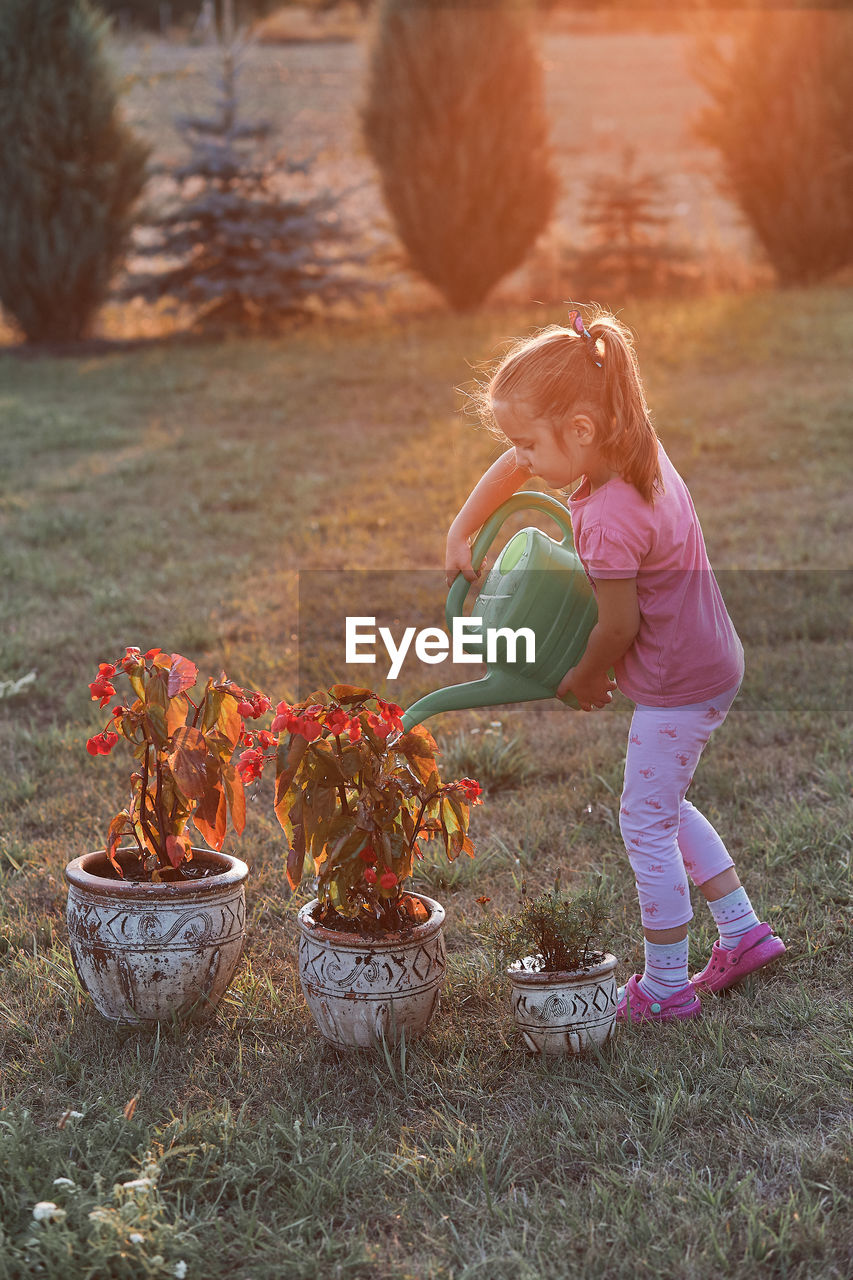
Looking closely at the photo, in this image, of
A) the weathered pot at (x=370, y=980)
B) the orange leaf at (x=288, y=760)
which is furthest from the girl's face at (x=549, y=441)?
the weathered pot at (x=370, y=980)

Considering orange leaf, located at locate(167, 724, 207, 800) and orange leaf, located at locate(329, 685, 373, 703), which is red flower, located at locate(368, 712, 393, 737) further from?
orange leaf, located at locate(167, 724, 207, 800)

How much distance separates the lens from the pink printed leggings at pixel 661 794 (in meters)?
2.57

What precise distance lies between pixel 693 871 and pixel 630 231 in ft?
35.5

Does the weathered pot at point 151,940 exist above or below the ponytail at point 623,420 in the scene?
below

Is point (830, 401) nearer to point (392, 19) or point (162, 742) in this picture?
point (392, 19)

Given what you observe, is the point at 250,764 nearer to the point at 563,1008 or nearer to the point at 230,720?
the point at 230,720

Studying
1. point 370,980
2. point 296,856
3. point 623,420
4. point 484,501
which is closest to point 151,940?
point 296,856

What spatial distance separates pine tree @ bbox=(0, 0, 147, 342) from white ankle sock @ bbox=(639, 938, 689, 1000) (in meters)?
9.97

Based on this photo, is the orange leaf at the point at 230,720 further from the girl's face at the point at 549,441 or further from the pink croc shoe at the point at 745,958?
the pink croc shoe at the point at 745,958

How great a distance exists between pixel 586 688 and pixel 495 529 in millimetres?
348

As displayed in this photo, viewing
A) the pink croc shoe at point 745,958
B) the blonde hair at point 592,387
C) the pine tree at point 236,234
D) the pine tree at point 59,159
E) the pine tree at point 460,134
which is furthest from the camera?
the pine tree at point 460,134

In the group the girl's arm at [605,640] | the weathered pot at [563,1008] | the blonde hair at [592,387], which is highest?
the blonde hair at [592,387]

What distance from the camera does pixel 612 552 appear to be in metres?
2.36

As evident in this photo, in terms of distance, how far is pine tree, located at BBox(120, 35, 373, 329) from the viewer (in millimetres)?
10969
